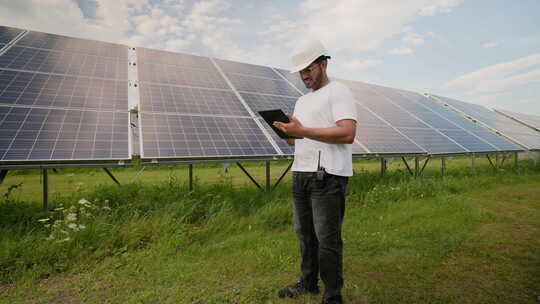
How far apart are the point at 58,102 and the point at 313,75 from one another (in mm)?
4868

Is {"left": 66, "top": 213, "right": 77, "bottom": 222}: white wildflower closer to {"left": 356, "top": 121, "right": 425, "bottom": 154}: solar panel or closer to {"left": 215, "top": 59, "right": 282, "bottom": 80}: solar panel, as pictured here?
{"left": 356, "top": 121, "right": 425, "bottom": 154}: solar panel

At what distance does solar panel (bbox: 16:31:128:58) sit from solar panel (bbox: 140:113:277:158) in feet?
11.3

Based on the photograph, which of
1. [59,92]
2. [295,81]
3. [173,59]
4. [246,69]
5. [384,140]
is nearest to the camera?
[59,92]

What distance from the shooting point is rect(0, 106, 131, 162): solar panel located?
398cm

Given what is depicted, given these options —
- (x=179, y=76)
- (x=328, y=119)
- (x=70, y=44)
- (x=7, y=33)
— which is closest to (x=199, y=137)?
(x=179, y=76)

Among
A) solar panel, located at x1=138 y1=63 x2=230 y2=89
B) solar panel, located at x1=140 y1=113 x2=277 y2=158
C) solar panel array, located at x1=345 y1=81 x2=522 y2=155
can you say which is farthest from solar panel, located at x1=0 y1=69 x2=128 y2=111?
solar panel array, located at x1=345 y1=81 x2=522 y2=155

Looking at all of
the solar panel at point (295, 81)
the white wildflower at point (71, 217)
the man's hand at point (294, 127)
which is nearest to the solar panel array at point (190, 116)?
the white wildflower at point (71, 217)

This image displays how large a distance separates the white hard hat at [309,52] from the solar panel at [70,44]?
276 inches

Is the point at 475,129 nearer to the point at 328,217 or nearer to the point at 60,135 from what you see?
the point at 328,217

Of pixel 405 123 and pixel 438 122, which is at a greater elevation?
pixel 438 122

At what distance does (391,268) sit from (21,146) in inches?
203

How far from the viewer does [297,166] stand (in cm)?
249

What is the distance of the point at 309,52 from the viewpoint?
2209 millimetres

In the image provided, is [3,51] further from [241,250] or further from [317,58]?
[317,58]
